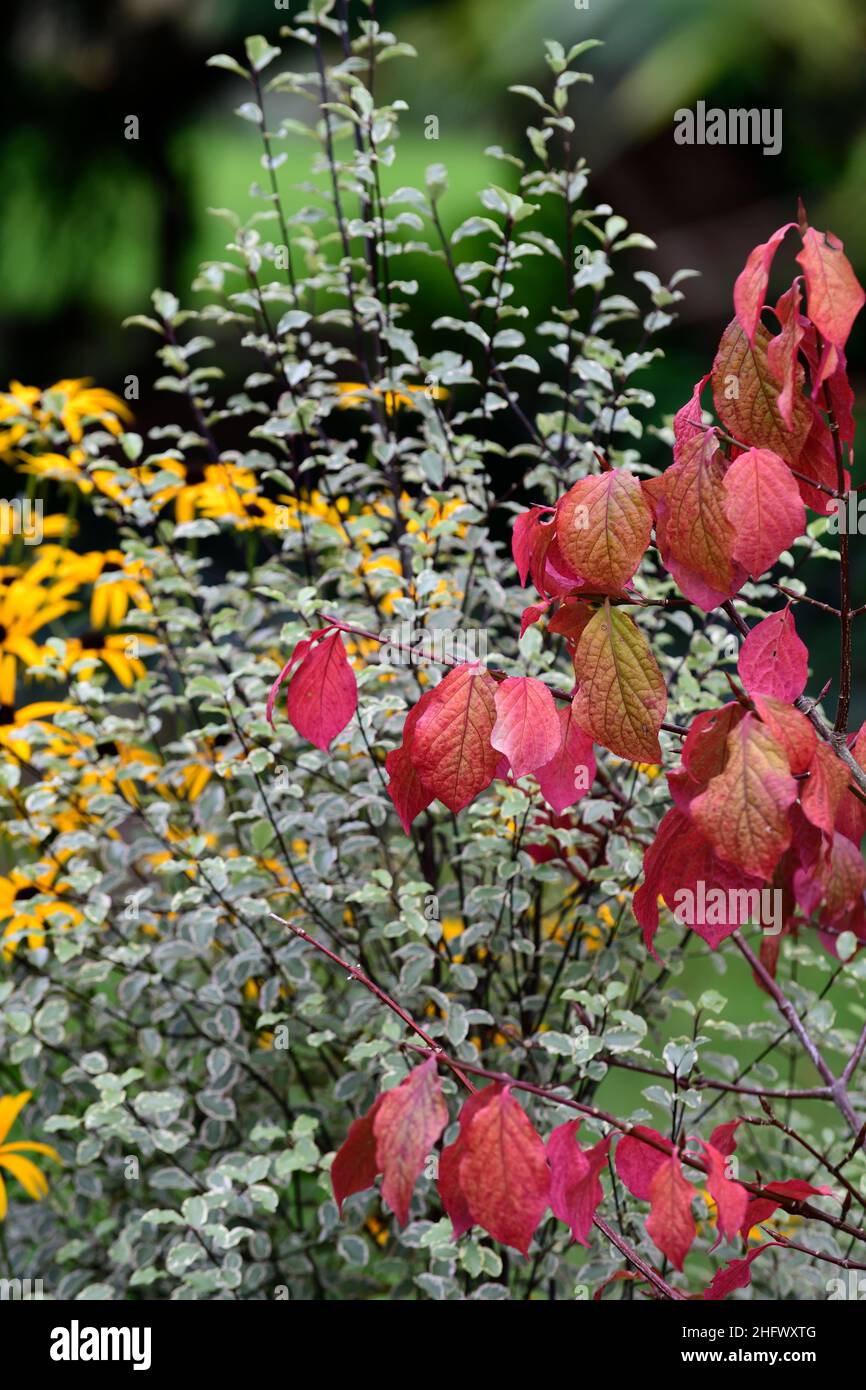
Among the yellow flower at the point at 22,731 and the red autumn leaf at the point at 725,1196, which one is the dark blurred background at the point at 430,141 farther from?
the red autumn leaf at the point at 725,1196

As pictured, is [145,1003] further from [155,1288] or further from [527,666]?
[527,666]

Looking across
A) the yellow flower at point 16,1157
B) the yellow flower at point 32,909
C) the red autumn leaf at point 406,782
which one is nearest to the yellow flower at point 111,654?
the yellow flower at point 32,909

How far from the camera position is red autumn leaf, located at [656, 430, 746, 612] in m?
0.52

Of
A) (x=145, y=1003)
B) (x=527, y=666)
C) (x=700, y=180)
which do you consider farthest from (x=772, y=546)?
(x=700, y=180)

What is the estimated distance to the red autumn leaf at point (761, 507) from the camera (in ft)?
1.65

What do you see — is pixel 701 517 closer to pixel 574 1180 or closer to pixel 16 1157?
pixel 574 1180

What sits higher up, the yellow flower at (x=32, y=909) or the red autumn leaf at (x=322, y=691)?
the red autumn leaf at (x=322, y=691)

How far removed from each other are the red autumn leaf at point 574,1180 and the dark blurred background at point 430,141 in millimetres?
2499

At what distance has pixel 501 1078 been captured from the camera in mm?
521

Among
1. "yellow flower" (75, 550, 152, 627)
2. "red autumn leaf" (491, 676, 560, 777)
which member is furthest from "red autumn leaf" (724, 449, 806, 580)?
"yellow flower" (75, 550, 152, 627)

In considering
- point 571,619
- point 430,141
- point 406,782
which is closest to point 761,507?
point 571,619

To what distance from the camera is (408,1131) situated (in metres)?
0.52

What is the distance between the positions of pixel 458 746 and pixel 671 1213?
225mm

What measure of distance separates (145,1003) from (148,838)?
0.20 metres
